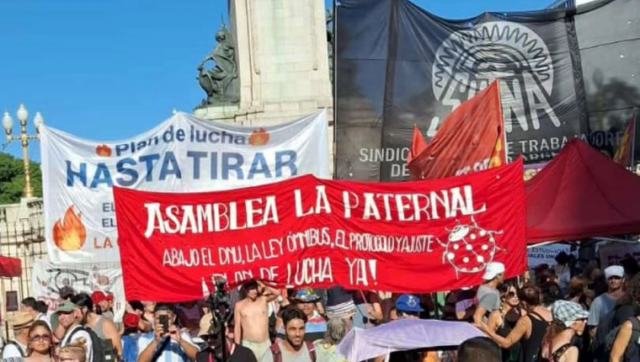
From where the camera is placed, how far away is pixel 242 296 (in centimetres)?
1025

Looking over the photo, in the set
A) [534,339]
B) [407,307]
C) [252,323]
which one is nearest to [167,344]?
[252,323]

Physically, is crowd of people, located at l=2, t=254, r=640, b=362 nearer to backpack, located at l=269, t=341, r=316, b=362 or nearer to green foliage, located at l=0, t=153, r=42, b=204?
backpack, located at l=269, t=341, r=316, b=362

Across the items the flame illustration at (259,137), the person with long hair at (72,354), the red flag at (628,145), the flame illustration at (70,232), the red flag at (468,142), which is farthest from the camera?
the red flag at (628,145)

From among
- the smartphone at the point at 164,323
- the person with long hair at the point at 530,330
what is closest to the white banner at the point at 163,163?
the smartphone at the point at 164,323

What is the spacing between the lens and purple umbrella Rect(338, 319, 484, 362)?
23.6ft

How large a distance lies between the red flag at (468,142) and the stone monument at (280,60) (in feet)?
36.2

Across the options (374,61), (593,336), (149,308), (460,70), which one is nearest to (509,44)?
(460,70)

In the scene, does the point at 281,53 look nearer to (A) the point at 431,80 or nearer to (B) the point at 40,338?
(A) the point at 431,80

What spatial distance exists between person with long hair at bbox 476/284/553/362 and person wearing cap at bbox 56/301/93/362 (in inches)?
109

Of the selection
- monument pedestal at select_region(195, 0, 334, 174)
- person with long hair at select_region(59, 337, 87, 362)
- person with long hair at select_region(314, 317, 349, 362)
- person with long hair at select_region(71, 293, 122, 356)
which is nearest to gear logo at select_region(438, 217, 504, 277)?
person with long hair at select_region(314, 317, 349, 362)

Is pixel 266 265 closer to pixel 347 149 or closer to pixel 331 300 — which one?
pixel 331 300

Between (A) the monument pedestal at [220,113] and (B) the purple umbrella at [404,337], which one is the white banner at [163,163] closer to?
(B) the purple umbrella at [404,337]

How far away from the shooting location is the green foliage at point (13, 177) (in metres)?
79.2

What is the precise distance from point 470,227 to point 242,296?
6.34 ft
